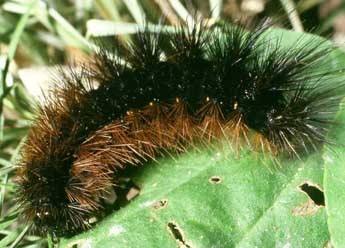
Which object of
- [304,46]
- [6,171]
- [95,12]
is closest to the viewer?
[304,46]

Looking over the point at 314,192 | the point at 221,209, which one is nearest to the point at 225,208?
the point at 221,209

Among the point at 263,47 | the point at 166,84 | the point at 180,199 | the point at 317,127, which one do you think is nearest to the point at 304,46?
the point at 263,47

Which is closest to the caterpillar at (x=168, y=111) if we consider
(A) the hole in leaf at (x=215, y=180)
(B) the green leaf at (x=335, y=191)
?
(B) the green leaf at (x=335, y=191)

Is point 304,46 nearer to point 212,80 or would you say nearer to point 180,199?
point 212,80

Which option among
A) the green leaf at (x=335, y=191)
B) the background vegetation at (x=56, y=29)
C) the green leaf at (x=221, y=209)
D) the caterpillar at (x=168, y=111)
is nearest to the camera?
the green leaf at (x=335, y=191)

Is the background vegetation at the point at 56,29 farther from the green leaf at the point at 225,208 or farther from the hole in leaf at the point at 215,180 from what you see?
the hole in leaf at the point at 215,180

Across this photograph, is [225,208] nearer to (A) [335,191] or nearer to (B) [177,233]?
(B) [177,233]
